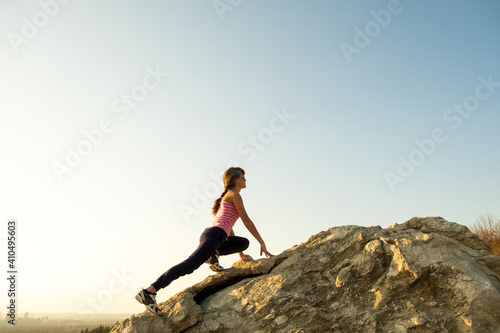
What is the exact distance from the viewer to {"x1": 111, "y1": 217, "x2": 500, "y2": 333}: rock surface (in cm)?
445

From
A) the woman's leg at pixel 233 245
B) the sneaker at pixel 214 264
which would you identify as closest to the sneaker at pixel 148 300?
the sneaker at pixel 214 264

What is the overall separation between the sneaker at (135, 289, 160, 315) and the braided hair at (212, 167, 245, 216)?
1.77 meters

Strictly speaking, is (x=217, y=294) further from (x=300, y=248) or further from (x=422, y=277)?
(x=422, y=277)

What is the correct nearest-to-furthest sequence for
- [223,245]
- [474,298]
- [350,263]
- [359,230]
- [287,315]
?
[474,298]
[287,315]
[350,263]
[359,230]
[223,245]

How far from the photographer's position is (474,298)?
4.36 m

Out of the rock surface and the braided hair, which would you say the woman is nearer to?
the braided hair

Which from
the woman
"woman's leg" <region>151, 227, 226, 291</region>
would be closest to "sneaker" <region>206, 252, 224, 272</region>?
the woman

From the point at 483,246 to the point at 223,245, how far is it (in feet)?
13.3

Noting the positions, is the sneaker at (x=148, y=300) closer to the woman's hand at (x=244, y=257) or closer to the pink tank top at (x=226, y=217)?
the pink tank top at (x=226, y=217)

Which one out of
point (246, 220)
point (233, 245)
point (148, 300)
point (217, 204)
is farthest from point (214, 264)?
point (148, 300)

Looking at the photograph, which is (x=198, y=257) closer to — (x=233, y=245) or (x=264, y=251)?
(x=233, y=245)

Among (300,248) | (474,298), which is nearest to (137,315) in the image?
(300,248)

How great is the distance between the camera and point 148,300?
186 inches

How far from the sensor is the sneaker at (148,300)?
4.70 metres
